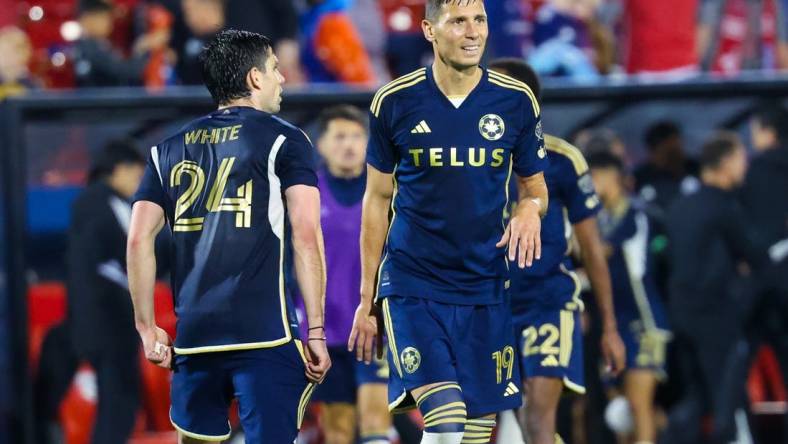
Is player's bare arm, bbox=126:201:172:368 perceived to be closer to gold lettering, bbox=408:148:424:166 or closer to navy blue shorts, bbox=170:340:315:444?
navy blue shorts, bbox=170:340:315:444

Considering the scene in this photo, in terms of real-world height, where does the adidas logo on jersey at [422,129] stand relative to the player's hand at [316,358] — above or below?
above

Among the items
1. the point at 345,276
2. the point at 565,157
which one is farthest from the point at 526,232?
the point at 345,276

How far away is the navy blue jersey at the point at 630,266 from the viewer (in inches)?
437

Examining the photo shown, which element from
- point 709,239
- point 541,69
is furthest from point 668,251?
point 541,69

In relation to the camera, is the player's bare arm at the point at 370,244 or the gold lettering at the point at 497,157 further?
the player's bare arm at the point at 370,244

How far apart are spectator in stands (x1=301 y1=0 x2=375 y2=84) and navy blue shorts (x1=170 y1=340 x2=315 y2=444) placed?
5.26 metres

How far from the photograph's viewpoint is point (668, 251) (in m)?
11.4

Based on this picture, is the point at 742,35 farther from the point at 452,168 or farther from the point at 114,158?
the point at 452,168

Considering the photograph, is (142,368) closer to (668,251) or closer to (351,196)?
(351,196)

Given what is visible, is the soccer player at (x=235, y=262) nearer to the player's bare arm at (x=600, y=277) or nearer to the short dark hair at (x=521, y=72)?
the short dark hair at (x=521, y=72)

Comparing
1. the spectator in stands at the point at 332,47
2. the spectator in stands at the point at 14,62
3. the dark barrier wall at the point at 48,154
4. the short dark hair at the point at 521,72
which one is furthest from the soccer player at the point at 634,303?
the spectator in stands at the point at 14,62

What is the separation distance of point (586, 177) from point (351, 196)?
1613 millimetres

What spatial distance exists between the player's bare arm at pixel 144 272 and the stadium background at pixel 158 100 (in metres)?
4.54

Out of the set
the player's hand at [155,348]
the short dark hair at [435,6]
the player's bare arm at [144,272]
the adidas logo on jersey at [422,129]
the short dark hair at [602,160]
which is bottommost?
the player's hand at [155,348]
